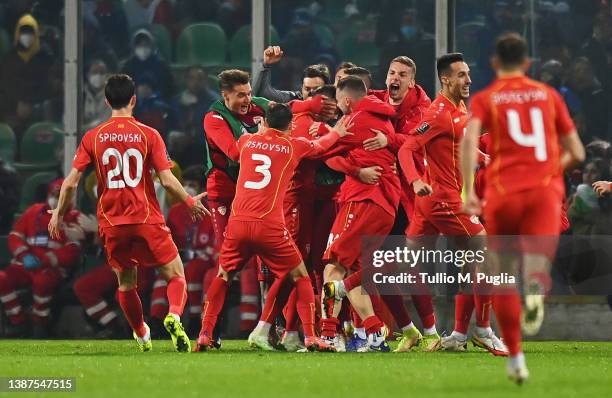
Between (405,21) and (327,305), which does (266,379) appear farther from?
(405,21)

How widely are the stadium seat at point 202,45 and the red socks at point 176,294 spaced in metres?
4.84

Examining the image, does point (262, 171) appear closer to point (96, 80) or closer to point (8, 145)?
point (96, 80)

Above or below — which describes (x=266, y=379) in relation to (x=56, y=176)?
below

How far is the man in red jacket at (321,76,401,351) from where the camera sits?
12.0 meters

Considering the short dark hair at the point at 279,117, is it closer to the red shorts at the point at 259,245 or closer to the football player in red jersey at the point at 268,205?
the football player in red jersey at the point at 268,205

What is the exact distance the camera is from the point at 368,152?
480 inches

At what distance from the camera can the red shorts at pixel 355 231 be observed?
12.0 metres

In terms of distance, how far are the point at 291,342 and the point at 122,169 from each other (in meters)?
2.15

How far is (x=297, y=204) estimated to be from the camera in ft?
41.3

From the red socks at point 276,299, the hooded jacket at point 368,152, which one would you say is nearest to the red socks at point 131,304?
the red socks at point 276,299

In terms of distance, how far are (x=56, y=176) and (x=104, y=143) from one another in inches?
194

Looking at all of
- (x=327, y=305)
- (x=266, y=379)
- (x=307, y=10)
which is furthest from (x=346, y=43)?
(x=266, y=379)

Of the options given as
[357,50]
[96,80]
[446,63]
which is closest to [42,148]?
[96,80]

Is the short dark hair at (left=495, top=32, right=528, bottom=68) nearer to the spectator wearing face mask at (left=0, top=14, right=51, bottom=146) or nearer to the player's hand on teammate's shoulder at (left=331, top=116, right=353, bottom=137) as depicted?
the player's hand on teammate's shoulder at (left=331, top=116, right=353, bottom=137)
